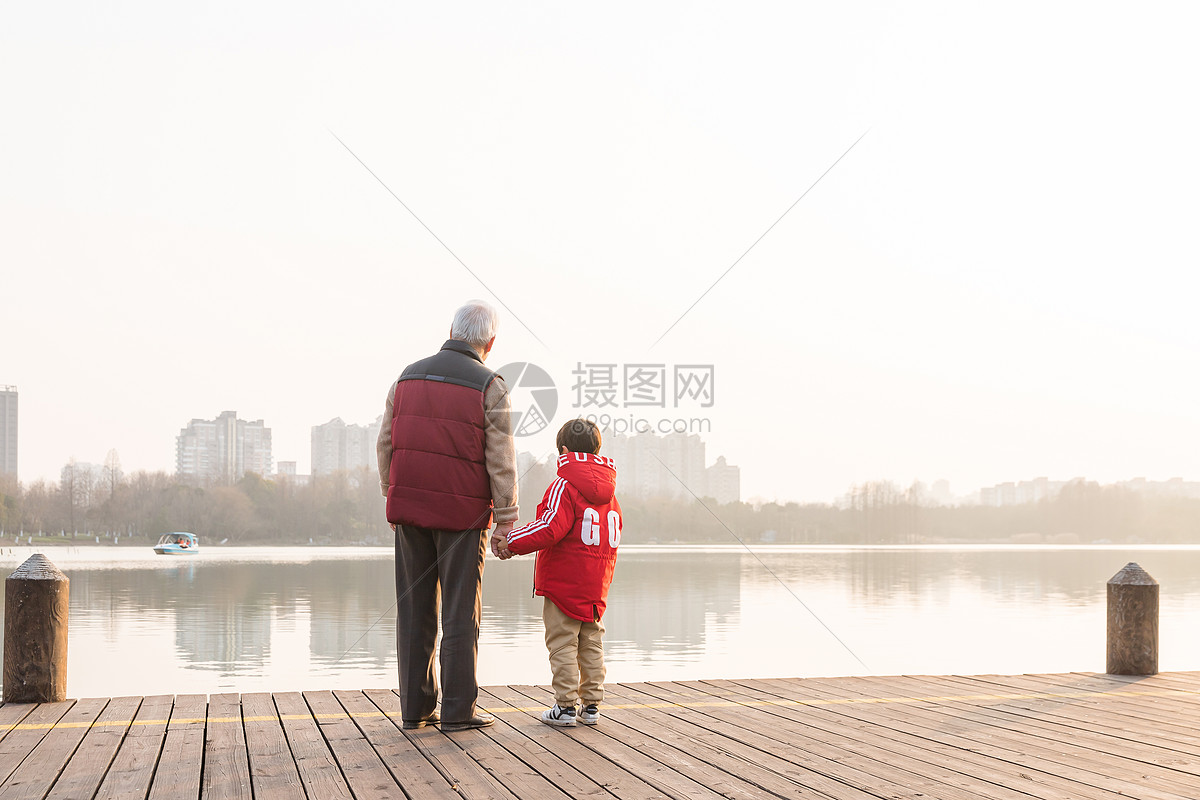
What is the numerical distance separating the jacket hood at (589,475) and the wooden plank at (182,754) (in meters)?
1.99

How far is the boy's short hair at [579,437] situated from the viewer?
4.97m

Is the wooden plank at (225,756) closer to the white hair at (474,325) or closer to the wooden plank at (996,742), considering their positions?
the white hair at (474,325)

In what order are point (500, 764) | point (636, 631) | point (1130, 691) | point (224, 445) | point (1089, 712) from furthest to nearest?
1. point (224, 445)
2. point (636, 631)
3. point (1130, 691)
4. point (1089, 712)
5. point (500, 764)

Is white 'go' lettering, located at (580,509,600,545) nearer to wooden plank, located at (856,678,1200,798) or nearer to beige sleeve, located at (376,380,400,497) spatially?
beige sleeve, located at (376,380,400,497)

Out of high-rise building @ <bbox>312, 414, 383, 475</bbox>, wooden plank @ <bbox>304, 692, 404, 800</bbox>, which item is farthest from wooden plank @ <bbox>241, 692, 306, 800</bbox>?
high-rise building @ <bbox>312, 414, 383, 475</bbox>

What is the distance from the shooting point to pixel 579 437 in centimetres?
497

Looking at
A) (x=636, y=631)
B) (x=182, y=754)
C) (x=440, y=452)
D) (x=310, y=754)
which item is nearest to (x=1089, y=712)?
(x=440, y=452)

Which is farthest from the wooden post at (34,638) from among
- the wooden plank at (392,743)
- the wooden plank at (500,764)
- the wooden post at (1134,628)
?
the wooden post at (1134,628)

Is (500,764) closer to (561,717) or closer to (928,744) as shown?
(561,717)

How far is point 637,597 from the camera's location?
28625 millimetres

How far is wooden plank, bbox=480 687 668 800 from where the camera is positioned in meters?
3.57

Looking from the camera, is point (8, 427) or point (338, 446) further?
point (8, 427)

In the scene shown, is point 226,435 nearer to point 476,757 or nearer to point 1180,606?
point 1180,606

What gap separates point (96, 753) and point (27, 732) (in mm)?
619
